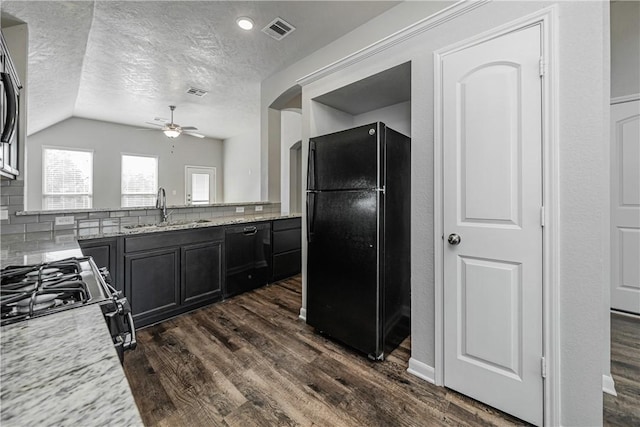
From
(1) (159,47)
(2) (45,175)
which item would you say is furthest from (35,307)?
(2) (45,175)

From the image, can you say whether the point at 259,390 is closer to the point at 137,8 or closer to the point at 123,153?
the point at 137,8

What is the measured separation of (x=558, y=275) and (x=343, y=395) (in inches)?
52.6

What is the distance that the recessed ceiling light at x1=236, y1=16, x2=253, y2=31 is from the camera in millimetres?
2732

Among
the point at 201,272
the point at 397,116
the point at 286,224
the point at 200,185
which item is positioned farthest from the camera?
the point at 200,185

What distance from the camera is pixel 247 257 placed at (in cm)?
337

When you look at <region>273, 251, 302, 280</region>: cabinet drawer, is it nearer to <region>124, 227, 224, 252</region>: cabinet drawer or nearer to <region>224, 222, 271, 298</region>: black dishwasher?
<region>224, 222, 271, 298</region>: black dishwasher

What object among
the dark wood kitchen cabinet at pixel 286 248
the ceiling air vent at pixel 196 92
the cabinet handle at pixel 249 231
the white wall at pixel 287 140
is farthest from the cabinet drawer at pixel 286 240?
the ceiling air vent at pixel 196 92

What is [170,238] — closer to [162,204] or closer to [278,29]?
[162,204]

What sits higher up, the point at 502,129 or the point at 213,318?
the point at 502,129

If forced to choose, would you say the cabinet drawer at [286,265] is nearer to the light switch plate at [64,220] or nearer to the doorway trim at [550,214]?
the light switch plate at [64,220]

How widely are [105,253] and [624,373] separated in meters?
3.85

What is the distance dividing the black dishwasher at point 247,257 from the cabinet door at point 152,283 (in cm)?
58

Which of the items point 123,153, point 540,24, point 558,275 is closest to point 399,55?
point 540,24

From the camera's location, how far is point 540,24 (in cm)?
140
